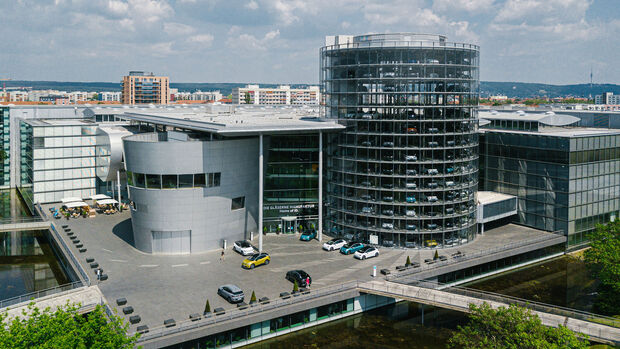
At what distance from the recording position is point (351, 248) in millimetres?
62031

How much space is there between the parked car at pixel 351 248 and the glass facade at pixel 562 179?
27913 mm

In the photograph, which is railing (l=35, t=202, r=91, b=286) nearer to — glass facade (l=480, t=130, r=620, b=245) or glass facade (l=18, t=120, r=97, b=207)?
glass facade (l=18, t=120, r=97, b=207)

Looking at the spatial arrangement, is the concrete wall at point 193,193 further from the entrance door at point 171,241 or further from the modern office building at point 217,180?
the entrance door at point 171,241

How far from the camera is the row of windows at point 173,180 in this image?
61.2 meters

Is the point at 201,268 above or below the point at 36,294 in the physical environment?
above

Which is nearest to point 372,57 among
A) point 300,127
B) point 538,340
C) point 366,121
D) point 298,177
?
point 366,121

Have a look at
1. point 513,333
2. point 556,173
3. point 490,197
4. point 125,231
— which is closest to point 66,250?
point 125,231

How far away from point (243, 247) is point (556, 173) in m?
43.1

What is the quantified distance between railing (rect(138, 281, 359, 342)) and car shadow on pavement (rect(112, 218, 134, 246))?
2689 cm

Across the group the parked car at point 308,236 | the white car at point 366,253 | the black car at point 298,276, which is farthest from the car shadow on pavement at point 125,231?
the white car at point 366,253

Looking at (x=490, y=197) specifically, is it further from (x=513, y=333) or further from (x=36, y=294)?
(x=36, y=294)

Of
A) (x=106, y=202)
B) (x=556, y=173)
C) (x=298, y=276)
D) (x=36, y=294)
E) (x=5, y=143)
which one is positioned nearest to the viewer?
(x=36, y=294)

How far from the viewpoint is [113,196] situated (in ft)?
288

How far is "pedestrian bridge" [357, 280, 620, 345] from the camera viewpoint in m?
41.8
